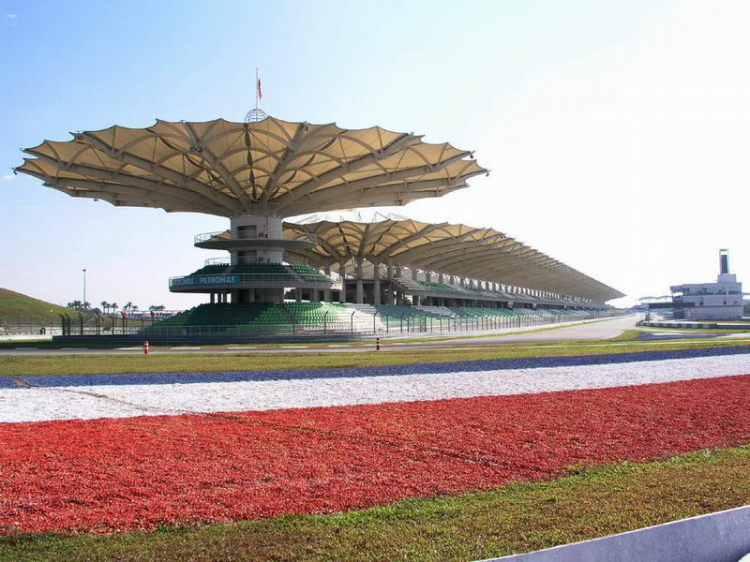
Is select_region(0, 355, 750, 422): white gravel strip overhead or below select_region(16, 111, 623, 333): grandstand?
below

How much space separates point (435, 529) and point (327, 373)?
14.3 m

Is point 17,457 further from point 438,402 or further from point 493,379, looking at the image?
point 493,379

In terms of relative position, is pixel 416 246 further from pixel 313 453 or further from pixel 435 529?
pixel 435 529

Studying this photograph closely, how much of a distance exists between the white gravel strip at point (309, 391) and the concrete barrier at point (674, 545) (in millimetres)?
9152

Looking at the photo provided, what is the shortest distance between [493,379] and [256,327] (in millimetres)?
27121

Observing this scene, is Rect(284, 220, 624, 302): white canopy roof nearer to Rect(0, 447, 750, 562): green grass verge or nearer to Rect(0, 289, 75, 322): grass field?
Rect(0, 289, 75, 322): grass field

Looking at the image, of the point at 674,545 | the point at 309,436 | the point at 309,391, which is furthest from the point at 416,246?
the point at 674,545

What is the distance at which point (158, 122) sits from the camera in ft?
128

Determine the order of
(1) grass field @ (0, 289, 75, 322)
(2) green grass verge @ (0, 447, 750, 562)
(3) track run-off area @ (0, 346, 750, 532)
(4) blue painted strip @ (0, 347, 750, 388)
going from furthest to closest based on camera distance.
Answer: (1) grass field @ (0, 289, 75, 322)
(4) blue painted strip @ (0, 347, 750, 388)
(3) track run-off area @ (0, 346, 750, 532)
(2) green grass verge @ (0, 447, 750, 562)

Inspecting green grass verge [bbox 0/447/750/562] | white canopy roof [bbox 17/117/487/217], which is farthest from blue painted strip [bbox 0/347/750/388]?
white canopy roof [bbox 17/117/487/217]

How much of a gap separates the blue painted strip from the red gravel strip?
6.16m

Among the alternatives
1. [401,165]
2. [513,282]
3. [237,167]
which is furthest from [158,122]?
[513,282]

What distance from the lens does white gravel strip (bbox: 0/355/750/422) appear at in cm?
1295

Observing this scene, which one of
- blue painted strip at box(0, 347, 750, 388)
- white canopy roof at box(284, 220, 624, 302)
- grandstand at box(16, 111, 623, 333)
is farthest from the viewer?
white canopy roof at box(284, 220, 624, 302)
